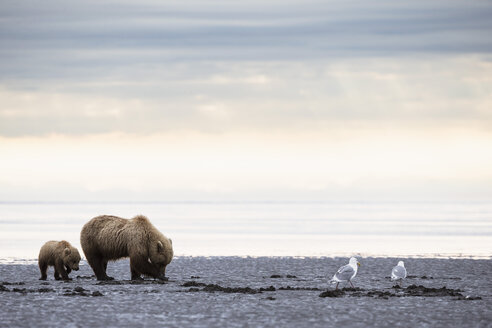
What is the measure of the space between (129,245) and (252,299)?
7264mm

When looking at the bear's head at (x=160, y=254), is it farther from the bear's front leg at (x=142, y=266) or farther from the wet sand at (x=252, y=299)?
the wet sand at (x=252, y=299)

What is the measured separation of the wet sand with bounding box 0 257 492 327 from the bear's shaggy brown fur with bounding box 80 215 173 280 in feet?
2.10

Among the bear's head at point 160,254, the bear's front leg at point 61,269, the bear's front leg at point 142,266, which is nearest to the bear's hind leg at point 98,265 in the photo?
the bear's front leg at point 61,269

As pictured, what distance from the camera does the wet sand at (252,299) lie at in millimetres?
19891

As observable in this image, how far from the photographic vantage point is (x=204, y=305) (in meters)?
22.2

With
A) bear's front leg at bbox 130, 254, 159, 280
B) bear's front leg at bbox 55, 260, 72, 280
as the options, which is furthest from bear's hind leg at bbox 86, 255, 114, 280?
bear's front leg at bbox 130, 254, 159, 280

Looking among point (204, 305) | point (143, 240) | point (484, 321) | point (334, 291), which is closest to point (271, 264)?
point (143, 240)

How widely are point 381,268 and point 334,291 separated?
33.0 ft

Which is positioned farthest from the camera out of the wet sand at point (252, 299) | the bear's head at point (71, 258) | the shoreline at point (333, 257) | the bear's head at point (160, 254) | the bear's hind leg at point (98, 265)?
the shoreline at point (333, 257)

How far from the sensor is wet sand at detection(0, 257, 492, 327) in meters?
19.9

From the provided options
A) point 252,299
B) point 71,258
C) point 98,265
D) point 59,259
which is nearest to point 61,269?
point 59,259

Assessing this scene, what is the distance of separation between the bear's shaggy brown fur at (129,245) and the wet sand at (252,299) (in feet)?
2.10

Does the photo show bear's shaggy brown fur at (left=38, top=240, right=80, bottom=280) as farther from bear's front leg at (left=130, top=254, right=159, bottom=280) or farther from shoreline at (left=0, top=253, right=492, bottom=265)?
shoreline at (left=0, top=253, right=492, bottom=265)

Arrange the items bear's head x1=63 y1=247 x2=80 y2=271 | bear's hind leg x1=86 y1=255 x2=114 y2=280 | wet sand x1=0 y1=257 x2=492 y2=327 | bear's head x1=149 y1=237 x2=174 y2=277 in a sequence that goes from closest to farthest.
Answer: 1. wet sand x1=0 y1=257 x2=492 y2=327
2. bear's head x1=149 y1=237 x2=174 y2=277
3. bear's head x1=63 y1=247 x2=80 y2=271
4. bear's hind leg x1=86 y1=255 x2=114 y2=280
